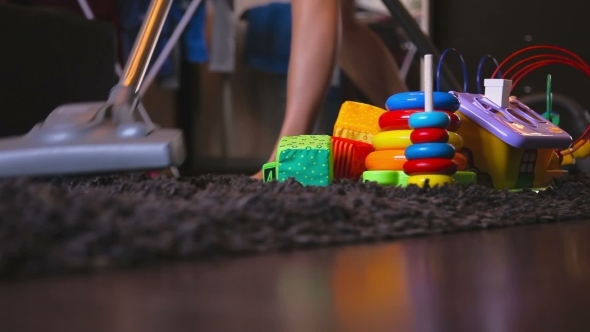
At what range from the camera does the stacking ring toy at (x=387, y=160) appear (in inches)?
33.8

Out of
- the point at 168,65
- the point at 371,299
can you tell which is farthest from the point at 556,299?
the point at 168,65

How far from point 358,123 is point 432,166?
280 mm

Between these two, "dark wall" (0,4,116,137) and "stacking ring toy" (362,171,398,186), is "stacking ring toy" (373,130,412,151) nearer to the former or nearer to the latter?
"stacking ring toy" (362,171,398,186)

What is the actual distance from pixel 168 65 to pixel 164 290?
2.02 meters

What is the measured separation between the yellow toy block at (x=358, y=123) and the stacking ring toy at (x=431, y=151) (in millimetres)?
232

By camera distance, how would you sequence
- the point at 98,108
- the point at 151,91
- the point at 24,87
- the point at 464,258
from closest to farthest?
the point at 464,258 < the point at 98,108 < the point at 24,87 < the point at 151,91

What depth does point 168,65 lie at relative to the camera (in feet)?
7.42

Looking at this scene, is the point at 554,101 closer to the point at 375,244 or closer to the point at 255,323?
the point at 375,244

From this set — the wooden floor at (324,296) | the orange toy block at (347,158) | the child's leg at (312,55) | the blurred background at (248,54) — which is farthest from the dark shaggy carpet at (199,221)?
the blurred background at (248,54)

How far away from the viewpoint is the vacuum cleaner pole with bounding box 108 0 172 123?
78 cm

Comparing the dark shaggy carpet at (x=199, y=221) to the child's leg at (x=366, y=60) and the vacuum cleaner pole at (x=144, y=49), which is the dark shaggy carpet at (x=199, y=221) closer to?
the vacuum cleaner pole at (x=144, y=49)

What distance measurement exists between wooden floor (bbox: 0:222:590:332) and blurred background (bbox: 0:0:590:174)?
4.57 ft

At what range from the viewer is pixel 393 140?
0.87 meters

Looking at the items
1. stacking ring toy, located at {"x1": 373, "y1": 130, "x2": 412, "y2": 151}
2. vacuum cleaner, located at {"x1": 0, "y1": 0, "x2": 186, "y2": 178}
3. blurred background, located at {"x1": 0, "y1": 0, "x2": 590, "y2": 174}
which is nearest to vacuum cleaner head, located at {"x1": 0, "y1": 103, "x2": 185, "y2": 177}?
vacuum cleaner, located at {"x1": 0, "y1": 0, "x2": 186, "y2": 178}
